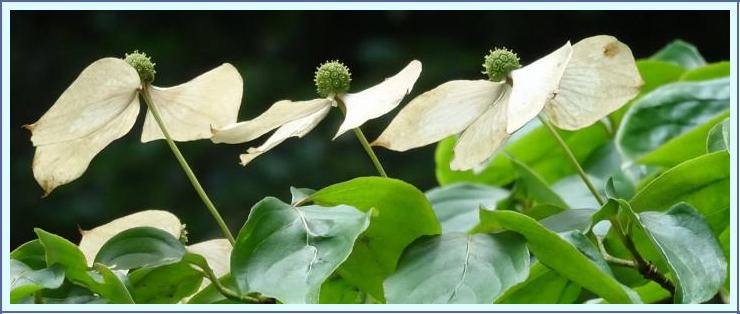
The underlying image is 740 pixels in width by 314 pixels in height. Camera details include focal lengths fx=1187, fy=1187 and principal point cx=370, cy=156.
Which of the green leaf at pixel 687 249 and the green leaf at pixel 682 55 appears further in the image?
the green leaf at pixel 682 55

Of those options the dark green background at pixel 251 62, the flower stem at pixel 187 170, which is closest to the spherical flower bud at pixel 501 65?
the flower stem at pixel 187 170

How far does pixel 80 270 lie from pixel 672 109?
1.31ft

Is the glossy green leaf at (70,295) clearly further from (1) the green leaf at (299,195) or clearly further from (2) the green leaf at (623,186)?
(2) the green leaf at (623,186)

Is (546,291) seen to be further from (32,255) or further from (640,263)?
(32,255)

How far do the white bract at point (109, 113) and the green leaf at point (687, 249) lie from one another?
0.18 m

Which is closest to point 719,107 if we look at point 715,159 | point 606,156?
point 606,156

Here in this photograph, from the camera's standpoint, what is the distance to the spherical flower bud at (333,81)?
1.58ft

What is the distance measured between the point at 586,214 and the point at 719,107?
0.92ft

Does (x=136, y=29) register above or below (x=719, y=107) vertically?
below

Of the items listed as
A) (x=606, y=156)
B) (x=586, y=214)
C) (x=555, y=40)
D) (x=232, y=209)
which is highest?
(x=586, y=214)

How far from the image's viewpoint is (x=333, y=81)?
48cm

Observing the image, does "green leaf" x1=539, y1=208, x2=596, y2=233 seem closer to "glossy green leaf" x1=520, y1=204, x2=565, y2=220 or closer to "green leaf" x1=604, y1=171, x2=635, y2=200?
"glossy green leaf" x1=520, y1=204, x2=565, y2=220

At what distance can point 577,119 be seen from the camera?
0.47m
